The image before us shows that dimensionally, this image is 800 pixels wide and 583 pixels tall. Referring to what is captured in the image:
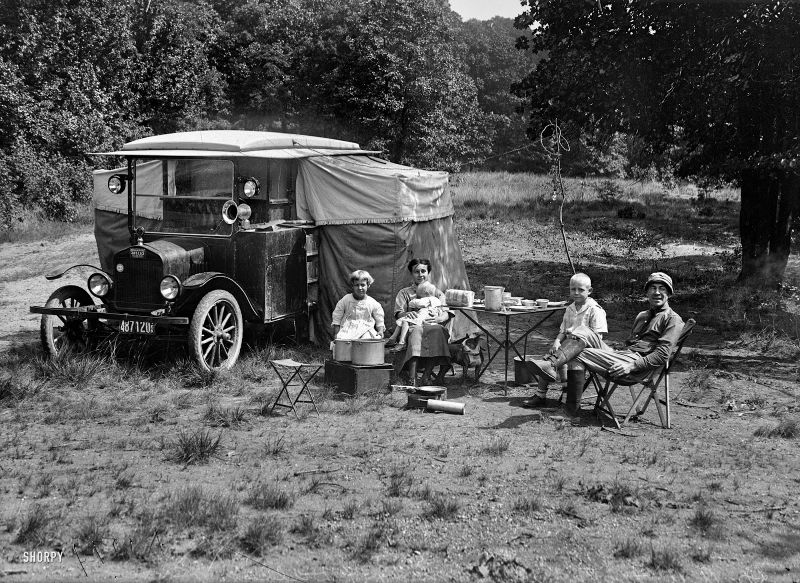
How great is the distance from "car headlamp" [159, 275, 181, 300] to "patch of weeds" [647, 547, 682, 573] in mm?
5409

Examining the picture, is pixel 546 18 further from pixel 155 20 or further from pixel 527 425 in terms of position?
pixel 155 20

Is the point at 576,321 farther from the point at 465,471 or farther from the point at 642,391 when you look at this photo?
the point at 465,471

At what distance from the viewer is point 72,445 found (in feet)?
22.0

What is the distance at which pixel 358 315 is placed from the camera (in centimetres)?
884

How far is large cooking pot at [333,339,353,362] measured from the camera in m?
8.38

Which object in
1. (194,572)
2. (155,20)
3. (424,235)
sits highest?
(155,20)

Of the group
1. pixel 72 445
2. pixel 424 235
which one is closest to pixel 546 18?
pixel 424 235

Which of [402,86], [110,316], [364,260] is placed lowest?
[110,316]

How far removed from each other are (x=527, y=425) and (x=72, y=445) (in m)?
3.50

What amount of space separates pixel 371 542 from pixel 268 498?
2.74 feet

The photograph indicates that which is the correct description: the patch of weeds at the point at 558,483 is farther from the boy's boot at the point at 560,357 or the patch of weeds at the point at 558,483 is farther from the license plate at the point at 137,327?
the license plate at the point at 137,327

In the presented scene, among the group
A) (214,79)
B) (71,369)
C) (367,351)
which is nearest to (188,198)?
(71,369)

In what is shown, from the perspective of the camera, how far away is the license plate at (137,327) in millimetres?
8648

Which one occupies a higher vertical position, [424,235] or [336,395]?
[424,235]
